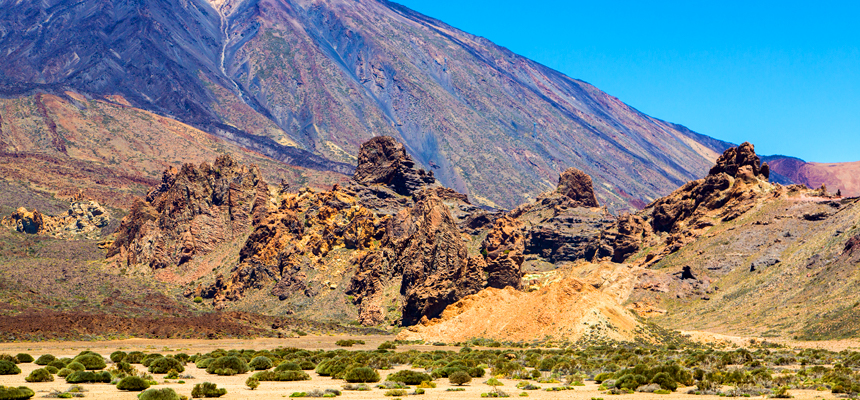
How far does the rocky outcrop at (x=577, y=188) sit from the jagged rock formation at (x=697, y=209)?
31485mm

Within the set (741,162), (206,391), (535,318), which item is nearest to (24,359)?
(206,391)

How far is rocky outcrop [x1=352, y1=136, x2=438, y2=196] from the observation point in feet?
461

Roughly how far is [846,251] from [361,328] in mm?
60959

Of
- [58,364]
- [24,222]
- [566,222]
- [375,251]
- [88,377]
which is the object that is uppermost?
[566,222]

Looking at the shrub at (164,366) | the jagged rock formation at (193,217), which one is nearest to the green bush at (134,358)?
the shrub at (164,366)

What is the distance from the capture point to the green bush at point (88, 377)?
36719 millimetres

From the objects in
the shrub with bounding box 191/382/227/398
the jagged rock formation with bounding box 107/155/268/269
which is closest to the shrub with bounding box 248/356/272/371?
the shrub with bounding box 191/382/227/398

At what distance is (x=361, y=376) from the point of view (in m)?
39.2

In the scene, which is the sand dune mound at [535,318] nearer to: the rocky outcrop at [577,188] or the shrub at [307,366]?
the shrub at [307,366]

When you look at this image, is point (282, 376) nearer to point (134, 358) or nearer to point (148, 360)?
point (148, 360)

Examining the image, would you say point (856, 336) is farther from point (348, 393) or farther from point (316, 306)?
point (316, 306)

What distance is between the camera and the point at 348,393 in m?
34.5

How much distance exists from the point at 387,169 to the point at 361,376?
103 metres

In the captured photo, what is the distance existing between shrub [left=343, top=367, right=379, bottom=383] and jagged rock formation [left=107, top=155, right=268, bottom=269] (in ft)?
307
